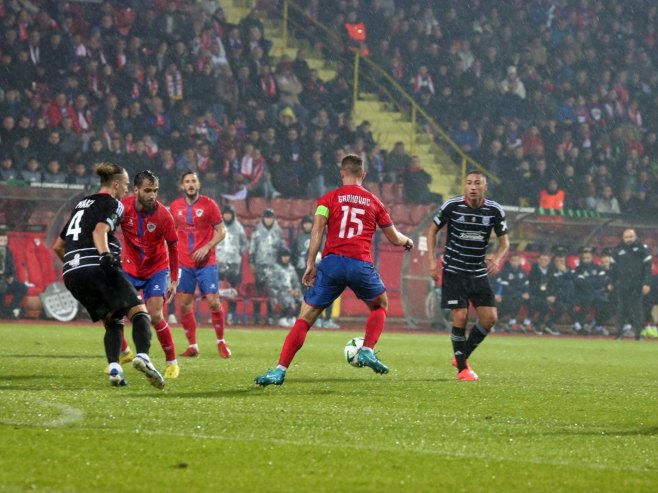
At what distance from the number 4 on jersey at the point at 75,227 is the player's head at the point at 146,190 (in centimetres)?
129

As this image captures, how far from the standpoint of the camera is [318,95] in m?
28.9

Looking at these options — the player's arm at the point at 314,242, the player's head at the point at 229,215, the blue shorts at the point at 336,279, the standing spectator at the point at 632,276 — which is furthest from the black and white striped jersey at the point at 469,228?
the standing spectator at the point at 632,276

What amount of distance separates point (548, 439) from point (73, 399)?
330 cm

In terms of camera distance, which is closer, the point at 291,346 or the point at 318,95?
the point at 291,346

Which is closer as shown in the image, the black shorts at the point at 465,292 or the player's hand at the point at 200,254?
the black shorts at the point at 465,292

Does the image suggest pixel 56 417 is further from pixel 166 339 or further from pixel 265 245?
pixel 265 245

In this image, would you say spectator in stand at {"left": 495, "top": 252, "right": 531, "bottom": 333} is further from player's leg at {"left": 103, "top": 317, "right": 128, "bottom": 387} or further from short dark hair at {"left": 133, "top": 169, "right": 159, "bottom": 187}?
player's leg at {"left": 103, "top": 317, "right": 128, "bottom": 387}

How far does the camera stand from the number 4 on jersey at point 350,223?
392 inches

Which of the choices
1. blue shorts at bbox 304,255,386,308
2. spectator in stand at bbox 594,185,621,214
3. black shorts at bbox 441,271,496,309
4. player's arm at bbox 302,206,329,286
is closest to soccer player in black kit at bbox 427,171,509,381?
black shorts at bbox 441,271,496,309

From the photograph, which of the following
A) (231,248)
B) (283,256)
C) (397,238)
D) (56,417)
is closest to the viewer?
(56,417)

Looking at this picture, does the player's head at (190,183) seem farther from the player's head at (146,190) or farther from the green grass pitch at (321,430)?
the player's head at (146,190)

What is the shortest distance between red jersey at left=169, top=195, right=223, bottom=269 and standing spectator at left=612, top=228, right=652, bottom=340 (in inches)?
499

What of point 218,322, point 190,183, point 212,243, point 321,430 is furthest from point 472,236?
point 321,430

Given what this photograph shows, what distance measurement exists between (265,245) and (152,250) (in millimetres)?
13122
